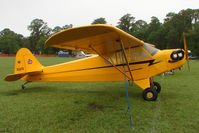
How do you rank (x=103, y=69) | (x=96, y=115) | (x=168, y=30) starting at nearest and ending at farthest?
(x=96, y=115) < (x=103, y=69) < (x=168, y=30)

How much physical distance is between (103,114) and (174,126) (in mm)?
1666

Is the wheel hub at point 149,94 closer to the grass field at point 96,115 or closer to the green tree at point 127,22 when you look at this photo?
the grass field at point 96,115

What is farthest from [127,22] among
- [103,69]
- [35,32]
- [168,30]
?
[103,69]

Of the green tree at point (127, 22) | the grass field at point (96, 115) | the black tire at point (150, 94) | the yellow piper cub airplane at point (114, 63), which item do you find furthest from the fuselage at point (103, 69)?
the green tree at point (127, 22)

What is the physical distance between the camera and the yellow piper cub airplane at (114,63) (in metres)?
4.47

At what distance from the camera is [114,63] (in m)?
5.54

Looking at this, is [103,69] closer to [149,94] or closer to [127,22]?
[149,94]

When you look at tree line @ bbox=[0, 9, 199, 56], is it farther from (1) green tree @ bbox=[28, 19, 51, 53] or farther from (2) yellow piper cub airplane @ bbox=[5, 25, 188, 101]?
(2) yellow piper cub airplane @ bbox=[5, 25, 188, 101]

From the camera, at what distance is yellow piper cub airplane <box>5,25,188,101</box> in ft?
14.7

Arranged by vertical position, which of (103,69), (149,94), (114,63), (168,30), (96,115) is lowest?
(96,115)

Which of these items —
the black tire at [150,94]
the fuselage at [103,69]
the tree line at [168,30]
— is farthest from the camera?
the tree line at [168,30]

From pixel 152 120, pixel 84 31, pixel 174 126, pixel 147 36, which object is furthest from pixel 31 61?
pixel 147 36

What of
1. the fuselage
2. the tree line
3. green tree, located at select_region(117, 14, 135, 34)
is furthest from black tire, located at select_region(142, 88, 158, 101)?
green tree, located at select_region(117, 14, 135, 34)

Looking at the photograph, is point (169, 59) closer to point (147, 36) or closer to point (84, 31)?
point (84, 31)
